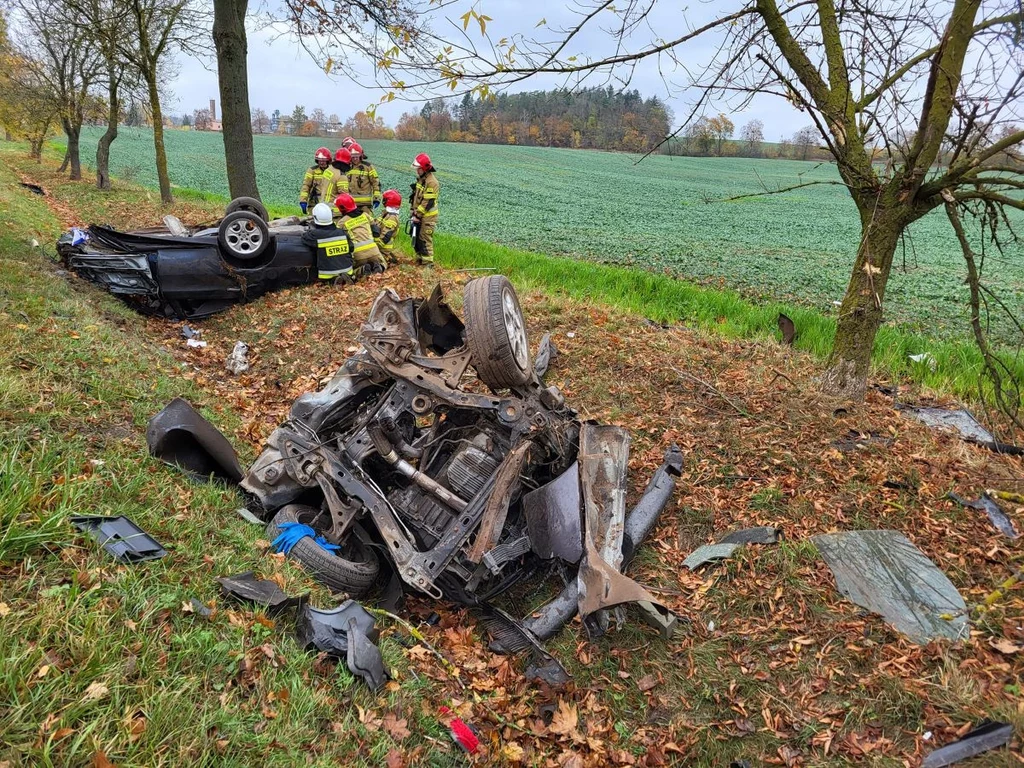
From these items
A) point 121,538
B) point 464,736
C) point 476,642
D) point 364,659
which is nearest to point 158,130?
point 121,538

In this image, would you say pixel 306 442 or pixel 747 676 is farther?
pixel 306 442

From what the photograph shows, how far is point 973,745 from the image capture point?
266cm

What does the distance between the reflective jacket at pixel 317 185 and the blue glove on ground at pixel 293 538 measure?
8388 mm

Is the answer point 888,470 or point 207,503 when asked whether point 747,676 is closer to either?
point 888,470

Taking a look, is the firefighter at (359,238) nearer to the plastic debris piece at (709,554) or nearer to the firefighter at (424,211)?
the firefighter at (424,211)

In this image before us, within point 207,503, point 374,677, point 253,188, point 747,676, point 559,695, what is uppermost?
point 253,188

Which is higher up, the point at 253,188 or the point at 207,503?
the point at 253,188

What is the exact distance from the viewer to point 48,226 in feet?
38.2

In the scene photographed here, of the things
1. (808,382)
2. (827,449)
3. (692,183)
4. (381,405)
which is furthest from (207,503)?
(692,183)

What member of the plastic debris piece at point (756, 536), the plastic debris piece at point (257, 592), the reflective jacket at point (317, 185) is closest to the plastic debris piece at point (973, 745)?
the plastic debris piece at point (756, 536)

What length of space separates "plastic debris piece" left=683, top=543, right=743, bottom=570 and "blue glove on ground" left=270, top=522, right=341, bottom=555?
2300mm

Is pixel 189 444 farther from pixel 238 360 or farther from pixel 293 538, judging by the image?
pixel 238 360

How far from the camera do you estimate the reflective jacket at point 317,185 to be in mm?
10992

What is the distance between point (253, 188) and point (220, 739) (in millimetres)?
11220
